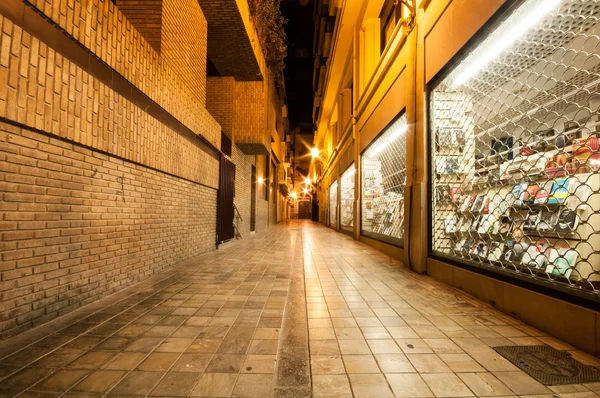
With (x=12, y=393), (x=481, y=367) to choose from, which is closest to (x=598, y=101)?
(x=481, y=367)

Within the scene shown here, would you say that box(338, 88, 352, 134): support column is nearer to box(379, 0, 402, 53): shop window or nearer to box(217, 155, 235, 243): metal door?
box(379, 0, 402, 53): shop window

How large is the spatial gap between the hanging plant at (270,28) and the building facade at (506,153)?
5017mm

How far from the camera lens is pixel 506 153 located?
3.59m

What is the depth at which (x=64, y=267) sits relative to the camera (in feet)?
9.78

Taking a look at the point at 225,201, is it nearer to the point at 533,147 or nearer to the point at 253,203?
the point at 253,203

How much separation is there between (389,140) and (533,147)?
16.4 feet

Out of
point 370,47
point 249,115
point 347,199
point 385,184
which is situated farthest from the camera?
point 347,199

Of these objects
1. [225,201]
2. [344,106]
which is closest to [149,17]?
[225,201]

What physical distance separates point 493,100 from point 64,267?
553 centimetres

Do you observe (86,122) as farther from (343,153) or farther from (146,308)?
(343,153)

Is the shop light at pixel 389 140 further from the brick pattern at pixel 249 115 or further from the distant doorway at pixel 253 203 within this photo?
the distant doorway at pixel 253 203

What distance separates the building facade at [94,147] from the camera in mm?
2496

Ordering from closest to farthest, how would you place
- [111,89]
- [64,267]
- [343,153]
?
[64,267]
[111,89]
[343,153]

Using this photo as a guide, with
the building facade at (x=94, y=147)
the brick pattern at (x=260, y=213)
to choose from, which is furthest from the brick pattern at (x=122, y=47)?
the brick pattern at (x=260, y=213)
